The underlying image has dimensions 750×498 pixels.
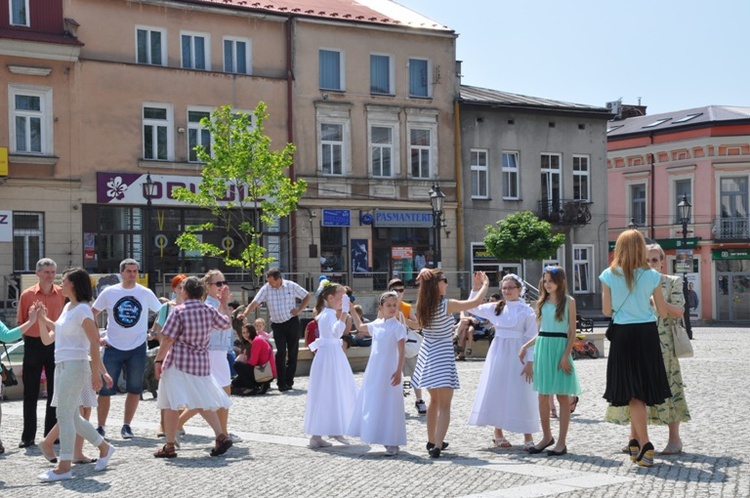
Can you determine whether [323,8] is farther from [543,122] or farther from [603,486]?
[603,486]

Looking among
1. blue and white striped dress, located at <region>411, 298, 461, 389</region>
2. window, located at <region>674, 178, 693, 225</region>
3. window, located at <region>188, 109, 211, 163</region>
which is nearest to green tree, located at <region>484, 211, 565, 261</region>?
window, located at <region>188, 109, 211, 163</region>

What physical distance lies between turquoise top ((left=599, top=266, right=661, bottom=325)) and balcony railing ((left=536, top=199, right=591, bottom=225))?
34576mm

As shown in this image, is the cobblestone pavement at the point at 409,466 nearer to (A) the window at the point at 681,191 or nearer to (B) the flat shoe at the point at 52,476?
(B) the flat shoe at the point at 52,476

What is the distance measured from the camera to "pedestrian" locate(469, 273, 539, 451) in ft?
37.7

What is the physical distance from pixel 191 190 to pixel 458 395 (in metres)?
21.0

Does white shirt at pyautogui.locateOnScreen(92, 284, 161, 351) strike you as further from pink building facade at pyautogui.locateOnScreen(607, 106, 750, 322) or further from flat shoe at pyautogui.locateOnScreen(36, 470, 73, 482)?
pink building facade at pyautogui.locateOnScreen(607, 106, 750, 322)

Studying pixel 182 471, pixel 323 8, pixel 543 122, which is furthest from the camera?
pixel 543 122

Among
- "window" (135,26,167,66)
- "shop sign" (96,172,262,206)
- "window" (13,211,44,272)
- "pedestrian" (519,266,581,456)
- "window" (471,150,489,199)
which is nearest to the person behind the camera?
"pedestrian" (519,266,581,456)

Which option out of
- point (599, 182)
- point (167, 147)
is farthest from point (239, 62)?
point (599, 182)

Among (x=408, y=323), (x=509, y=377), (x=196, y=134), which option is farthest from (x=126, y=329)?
(x=196, y=134)

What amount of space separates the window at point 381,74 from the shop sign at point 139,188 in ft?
21.7

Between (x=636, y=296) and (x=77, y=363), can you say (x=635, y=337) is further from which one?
(x=77, y=363)

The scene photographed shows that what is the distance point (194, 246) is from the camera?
3403 centimetres

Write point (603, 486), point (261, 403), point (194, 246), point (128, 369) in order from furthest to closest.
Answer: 1. point (194, 246)
2. point (261, 403)
3. point (128, 369)
4. point (603, 486)
